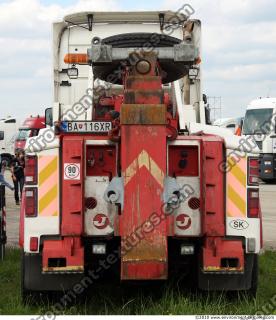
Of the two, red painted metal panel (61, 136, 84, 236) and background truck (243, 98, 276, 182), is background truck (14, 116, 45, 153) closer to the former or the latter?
background truck (243, 98, 276, 182)

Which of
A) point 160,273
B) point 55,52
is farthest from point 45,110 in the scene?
point 160,273

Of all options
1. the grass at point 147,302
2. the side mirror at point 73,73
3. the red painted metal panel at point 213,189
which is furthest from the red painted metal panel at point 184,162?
the side mirror at point 73,73

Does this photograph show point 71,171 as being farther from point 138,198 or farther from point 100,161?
point 138,198

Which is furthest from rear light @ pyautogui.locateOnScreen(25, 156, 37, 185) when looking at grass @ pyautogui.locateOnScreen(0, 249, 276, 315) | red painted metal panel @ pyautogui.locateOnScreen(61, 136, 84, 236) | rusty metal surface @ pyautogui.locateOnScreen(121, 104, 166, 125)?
grass @ pyautogui.locateOnScreen(0, 249, 276, 315)

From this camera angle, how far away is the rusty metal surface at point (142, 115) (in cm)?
572

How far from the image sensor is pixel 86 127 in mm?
6219

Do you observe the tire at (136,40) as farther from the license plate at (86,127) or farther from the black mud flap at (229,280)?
the black mud flap at (229,280)

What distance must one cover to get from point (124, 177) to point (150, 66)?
3.32 feet

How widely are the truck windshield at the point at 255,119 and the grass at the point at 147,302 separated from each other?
1959 centimetres

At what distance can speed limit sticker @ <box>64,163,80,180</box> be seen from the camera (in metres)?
5.97

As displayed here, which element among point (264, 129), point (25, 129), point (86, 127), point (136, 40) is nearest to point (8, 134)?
point (25, 129)

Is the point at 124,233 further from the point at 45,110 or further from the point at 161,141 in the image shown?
the point at 45,110

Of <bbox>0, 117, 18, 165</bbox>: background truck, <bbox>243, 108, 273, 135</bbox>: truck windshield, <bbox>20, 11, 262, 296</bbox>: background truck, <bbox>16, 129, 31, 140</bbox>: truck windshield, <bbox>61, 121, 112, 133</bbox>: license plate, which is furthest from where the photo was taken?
<bbox>0, 117, 18, 165</bbox>: background truck

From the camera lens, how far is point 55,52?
1034 centimetres
